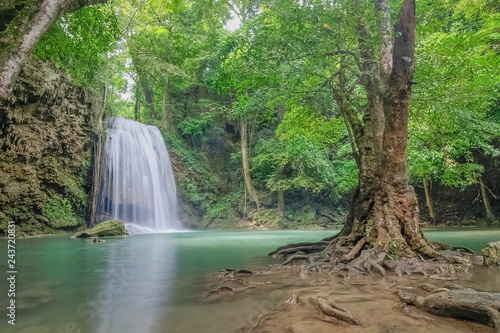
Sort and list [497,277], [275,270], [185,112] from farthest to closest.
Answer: [185,112] < [275,270] < [497,277]

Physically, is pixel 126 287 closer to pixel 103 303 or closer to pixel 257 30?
pixel 103 303

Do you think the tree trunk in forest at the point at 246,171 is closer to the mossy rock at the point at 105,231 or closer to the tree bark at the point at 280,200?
the tree bark at the point at 280,200

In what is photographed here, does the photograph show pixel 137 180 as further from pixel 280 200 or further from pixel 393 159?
pixel 393 159

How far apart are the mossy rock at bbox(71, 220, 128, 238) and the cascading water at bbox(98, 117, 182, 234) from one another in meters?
1.91

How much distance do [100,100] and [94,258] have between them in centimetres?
1248

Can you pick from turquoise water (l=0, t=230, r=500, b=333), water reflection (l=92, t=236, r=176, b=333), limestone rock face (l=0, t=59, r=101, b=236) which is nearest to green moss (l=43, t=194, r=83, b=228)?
limestone rock face (l=0, t=59, r=101, b=236)

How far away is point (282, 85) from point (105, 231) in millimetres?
9865

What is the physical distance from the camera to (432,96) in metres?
7.17

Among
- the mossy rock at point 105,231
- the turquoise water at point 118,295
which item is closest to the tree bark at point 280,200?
the mossy rock at point 105,231

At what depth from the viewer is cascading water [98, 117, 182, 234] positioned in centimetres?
1702

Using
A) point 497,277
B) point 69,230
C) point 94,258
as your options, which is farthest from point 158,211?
point 497,277

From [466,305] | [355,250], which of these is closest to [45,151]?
[355,250]

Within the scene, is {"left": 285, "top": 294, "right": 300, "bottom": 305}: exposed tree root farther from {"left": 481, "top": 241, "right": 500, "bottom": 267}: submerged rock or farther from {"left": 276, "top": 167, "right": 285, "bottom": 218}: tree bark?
{"left": 276, "top": 167, "right": 285, "bottom": 218}: tree bark

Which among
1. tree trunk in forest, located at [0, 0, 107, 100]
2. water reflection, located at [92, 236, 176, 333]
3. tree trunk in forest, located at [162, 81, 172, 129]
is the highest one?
tree trunk in forest, located at [162, 81, 172, 129]
